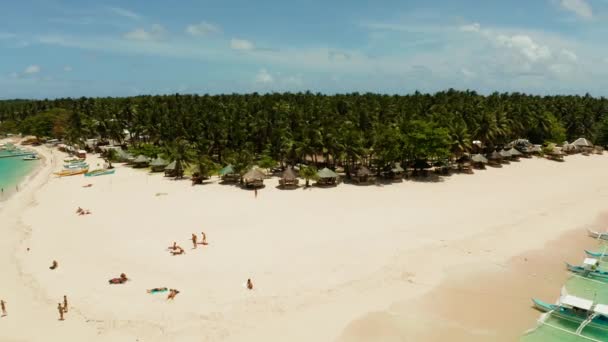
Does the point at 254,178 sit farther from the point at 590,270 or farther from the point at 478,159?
the point at 478,159

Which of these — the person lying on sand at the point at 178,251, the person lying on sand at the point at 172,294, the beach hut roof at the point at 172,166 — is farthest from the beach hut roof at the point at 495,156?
the person lying on sand at the point at 172,294

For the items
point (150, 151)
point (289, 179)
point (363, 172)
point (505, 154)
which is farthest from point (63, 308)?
point (505, 154)

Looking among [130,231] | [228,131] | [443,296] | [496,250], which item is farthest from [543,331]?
[228,131]

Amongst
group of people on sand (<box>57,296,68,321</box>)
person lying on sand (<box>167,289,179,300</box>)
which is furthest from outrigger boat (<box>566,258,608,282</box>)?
group of people on sand (<box>57,296,68,321</box>)

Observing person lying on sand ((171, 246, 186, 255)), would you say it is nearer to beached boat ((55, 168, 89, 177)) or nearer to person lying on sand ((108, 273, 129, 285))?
person lying on sand ((108, 273, 129, 285))

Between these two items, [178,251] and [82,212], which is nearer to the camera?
[178,251]

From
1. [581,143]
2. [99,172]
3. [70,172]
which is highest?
[581,143]
